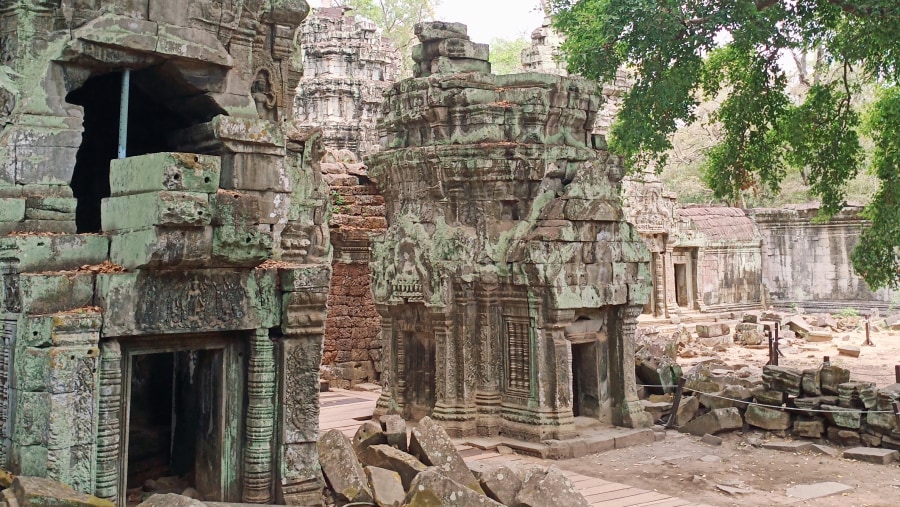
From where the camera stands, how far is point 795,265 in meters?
26.9

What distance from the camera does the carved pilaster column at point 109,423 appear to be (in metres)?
4.95

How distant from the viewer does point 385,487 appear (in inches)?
240

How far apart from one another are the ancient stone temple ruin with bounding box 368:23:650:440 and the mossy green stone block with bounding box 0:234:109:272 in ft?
17.4

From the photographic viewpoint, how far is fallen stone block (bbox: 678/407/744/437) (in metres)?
10.3

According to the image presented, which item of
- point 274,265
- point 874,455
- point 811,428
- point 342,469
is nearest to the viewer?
point 274,265

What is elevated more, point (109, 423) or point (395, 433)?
point (109, 423)

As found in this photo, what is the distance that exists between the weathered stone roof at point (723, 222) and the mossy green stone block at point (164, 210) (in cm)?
2145

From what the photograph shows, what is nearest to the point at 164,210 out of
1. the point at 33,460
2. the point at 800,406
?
the point at 33,460

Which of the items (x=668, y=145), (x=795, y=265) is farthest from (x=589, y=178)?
(x=795, y=265)

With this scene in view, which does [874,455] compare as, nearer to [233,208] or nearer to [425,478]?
[425,478]

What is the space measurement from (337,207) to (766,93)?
781 centimetres

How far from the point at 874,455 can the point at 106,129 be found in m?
8.58

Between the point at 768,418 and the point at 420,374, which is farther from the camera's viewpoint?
the point at 420,374

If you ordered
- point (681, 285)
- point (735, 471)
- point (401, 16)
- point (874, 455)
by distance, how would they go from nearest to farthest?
point (735, 471) → point (874, 455) → point (681, 285) → point (401, 16)
